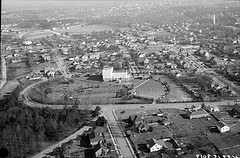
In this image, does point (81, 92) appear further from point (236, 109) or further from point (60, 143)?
point (236, 109)

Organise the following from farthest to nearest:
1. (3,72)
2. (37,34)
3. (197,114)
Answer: (37,34)
(3,72)
(197,114)

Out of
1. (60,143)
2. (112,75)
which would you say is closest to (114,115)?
(60,143)

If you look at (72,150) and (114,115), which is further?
(114,115)

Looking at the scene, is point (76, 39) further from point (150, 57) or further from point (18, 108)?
point (18, 108)

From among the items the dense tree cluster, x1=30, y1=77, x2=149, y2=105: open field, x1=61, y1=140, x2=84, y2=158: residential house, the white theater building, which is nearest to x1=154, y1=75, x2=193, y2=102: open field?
x1=30, y1=77, x2=149, y2=105: open field

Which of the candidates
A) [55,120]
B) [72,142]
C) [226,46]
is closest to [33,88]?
[55,120]

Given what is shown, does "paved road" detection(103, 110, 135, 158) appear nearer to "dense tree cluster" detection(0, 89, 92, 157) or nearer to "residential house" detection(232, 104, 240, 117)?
"dense tree cluster" detection(0, 89, 92, 157)

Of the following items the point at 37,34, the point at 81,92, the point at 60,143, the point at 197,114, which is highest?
the point at 37,34

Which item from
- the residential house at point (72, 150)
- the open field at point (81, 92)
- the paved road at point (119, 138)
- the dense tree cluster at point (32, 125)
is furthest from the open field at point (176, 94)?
the residential house at point (72, 150)

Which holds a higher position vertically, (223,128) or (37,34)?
(37,34)
